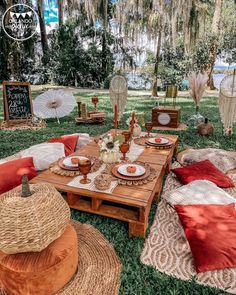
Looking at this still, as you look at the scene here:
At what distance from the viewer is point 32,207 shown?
4.58ft

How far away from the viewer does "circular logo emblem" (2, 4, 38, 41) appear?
40.5 feet

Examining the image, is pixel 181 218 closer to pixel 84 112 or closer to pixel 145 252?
pixel 145 252

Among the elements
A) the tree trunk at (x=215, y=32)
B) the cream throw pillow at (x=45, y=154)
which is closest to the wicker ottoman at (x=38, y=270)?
the cream throw pillow at (x=45, y=154)

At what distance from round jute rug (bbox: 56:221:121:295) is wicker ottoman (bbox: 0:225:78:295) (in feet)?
0.34

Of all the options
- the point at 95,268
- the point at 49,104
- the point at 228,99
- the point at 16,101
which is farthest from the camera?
the point at 49,104

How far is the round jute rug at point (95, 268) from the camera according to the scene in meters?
1.52

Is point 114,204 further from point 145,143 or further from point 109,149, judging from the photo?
point 145,143

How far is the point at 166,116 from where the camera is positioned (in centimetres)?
510

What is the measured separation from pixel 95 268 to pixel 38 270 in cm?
45

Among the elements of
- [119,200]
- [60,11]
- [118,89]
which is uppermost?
[60,11]

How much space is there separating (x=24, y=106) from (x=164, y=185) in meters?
4.03

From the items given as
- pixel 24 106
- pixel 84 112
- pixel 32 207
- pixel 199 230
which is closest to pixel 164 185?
pixel 199 230

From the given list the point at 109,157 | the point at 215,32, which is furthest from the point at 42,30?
the point at 109,157

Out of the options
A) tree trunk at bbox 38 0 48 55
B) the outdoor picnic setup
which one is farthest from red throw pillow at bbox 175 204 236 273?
tree trunk at bbox 38 0 48 55
